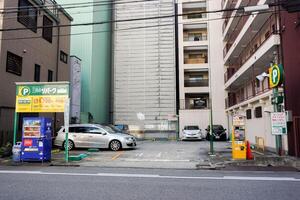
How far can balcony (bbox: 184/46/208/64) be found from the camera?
3319 centimetres

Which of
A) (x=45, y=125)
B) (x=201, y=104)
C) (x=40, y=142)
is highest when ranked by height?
(x=201, y=104)

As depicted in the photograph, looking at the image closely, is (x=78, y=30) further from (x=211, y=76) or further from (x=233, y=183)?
(x=233, y=183)

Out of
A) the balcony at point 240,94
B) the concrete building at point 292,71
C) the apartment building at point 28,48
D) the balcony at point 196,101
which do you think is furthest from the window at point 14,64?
the balcony at point 196,101

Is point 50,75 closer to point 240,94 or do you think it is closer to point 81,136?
point 81,136

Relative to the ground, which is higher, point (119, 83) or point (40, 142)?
point (119, 83)

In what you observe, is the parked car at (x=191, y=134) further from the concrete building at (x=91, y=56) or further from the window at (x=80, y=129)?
the window at (x=80, y=129)

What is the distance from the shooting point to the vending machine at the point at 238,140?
1245cm

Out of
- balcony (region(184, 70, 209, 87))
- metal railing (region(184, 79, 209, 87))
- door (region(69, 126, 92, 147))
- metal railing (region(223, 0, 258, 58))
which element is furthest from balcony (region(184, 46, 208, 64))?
door (region(69, 126, 92, 147))

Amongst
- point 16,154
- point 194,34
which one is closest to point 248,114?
point 16,154

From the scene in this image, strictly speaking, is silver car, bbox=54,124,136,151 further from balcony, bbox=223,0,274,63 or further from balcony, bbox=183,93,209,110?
balcony, bbox=183,93,209,110

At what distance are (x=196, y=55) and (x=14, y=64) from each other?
2301 centimetres

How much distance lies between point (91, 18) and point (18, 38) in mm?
11667

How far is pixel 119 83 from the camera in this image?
31.8 meters

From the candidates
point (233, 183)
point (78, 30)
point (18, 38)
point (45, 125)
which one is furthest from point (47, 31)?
point (233, 183)
